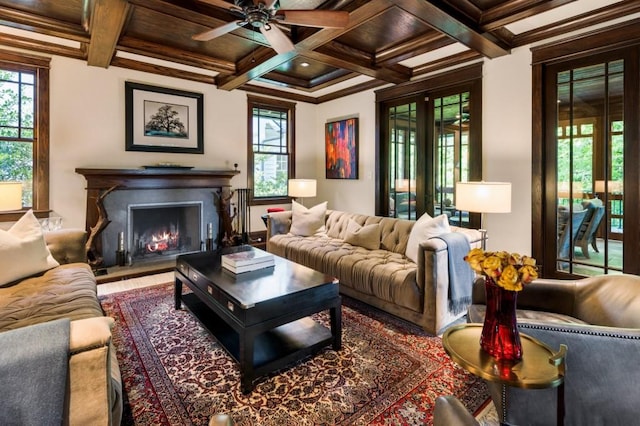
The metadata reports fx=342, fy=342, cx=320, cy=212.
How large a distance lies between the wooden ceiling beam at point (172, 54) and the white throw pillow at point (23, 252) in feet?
7.82

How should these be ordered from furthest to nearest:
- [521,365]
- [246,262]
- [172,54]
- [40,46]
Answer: [172,54], [40,46], [246,262], [521,365]

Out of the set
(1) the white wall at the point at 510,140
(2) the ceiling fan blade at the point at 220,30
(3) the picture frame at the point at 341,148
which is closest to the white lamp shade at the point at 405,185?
(3) the picture frame at the point at 341,148

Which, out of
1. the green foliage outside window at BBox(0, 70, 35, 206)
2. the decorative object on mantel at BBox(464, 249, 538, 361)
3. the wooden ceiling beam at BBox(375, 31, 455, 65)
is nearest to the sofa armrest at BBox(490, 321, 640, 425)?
the decorative object on mantel at BBox(464, 249, 538, 361)

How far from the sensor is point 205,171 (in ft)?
16.8

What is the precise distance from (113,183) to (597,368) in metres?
4.94

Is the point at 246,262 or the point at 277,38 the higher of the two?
the point at 277,38

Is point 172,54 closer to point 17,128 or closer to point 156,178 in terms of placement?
point 156,178

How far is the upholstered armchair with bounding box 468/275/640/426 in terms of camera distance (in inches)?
49.2

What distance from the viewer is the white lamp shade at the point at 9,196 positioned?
292 centimetres

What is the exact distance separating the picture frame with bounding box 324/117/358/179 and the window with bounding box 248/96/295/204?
69 centimetres

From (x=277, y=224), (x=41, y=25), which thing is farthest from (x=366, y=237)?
(x=41, y=25)

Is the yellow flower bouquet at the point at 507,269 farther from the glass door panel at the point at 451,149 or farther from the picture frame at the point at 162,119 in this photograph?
the picture frame at the point at 162,119

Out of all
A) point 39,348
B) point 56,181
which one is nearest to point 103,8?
point 56,181

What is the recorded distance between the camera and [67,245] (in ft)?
9.75
